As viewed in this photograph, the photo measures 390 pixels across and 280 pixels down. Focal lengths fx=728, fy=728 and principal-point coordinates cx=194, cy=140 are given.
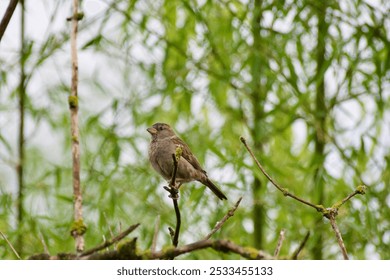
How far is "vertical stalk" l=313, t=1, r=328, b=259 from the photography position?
4.11 metres

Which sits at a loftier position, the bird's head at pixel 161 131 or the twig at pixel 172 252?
the bird's head at pixel 161 131

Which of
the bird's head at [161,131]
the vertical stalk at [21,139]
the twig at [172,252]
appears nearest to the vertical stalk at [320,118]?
the bird's head at [161,131]

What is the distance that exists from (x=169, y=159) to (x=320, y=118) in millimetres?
1576

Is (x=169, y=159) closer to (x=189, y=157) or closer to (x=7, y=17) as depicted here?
(x=189, y=157)

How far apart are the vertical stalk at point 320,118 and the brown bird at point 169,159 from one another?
610mm

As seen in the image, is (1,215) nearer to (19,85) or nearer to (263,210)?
(19,85)

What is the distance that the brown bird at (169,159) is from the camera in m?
3.57

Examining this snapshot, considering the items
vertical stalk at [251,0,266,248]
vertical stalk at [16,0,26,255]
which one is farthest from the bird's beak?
vertical stalk at [251,0,266,248]

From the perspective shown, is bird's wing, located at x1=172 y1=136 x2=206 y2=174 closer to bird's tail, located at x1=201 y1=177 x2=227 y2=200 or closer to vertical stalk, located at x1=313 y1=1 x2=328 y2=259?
bird's tail, located at x1=201 y1=177 x2=227 y2=200

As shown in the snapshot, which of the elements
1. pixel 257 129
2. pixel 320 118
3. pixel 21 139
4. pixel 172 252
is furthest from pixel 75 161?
pixel 320 118

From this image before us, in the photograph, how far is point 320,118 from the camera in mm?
4789

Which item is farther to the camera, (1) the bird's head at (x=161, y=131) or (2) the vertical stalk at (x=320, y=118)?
(2) the vertical stalk at (x=320, y=118)

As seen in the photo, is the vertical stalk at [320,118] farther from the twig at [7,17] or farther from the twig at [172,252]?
the twig at [172,252]

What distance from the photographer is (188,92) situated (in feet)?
15.3
